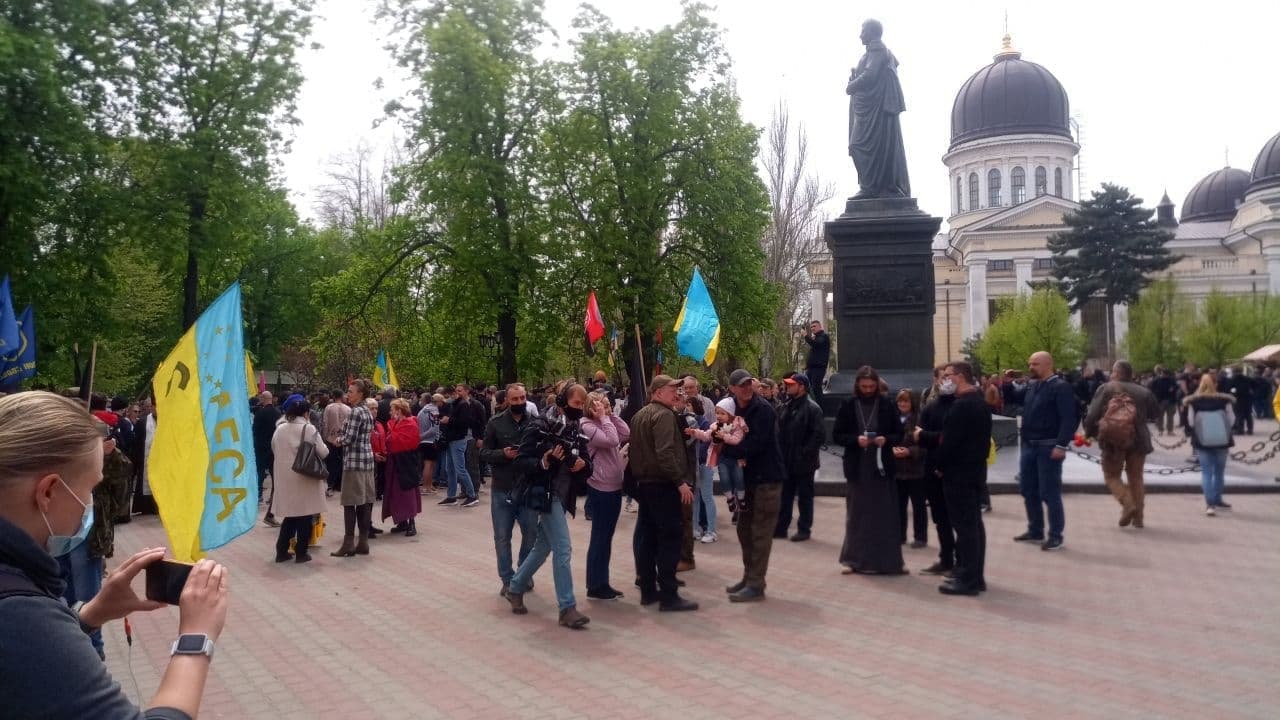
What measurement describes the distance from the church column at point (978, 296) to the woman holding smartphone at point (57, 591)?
8122cm

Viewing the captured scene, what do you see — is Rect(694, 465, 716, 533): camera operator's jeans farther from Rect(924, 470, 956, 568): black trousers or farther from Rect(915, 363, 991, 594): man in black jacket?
Rect(915, 363, 991, 594): man in black jacket

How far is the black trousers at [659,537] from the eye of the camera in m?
8.22

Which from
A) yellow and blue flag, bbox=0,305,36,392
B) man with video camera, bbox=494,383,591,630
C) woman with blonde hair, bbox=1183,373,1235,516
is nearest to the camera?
man with video camera, bbox=494,383,591,630

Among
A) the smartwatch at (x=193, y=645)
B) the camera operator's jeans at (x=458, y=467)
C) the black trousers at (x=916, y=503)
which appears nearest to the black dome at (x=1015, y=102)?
the camera operator's jeans at (x=458, y=467)

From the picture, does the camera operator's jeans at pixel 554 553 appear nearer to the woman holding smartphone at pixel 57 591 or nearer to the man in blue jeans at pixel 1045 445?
the man in blue jeans at pixel 1045 445

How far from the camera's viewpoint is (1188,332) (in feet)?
171

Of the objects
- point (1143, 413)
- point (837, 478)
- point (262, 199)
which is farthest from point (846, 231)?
point (262, 199)

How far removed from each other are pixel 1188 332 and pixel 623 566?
50.4m

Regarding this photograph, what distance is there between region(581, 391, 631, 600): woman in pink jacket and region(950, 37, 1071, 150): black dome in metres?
85.9

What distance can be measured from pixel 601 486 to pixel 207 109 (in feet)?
63.3

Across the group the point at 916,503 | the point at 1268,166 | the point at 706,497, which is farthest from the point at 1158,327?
the point at 706,497

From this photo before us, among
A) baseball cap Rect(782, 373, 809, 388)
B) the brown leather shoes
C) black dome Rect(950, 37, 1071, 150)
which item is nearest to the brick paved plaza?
the brown leather shoes

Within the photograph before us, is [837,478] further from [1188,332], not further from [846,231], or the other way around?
[1188,332]

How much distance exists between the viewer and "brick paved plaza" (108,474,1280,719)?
5820 mm
